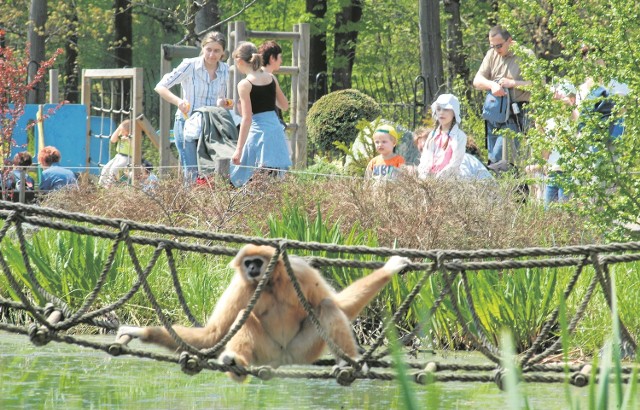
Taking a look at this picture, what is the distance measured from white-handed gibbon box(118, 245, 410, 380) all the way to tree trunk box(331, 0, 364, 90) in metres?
24.8

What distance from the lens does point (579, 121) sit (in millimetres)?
9977

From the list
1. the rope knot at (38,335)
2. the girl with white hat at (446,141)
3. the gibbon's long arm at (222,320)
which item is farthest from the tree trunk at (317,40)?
the rope knot at (38,335)

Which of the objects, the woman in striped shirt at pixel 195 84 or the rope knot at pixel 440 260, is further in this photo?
the woman in striped shirt at pixel 195 84

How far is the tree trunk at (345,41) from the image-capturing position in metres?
33.0

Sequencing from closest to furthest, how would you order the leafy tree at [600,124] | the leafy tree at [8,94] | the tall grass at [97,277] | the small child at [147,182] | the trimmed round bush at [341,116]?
the leafy tree at [600,124], the tall grass at [97,277], the small child at [147,182], the trimmed round bush at [341,116], the leafy tree at [8,94]

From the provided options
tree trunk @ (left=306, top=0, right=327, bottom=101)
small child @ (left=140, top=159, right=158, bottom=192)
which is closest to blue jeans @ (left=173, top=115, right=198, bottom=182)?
small child @ (left=140, top=159, right=158, bottom=192)

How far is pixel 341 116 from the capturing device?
19.5m

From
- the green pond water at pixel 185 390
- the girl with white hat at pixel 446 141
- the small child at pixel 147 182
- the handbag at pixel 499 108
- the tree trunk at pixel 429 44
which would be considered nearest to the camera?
the green pond water at pixel 185 390

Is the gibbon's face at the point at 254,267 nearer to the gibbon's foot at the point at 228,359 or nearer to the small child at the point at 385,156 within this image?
the gibbon's foot at the point at 228,359

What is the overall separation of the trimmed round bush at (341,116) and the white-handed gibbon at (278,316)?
11881 mm

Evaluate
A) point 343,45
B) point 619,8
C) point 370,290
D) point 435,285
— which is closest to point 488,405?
point 370,290

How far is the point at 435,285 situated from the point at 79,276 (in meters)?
3.37

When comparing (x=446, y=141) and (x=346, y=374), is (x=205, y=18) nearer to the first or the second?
(x=446, y=141)

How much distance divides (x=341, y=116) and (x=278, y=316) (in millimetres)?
12160
